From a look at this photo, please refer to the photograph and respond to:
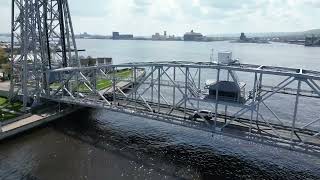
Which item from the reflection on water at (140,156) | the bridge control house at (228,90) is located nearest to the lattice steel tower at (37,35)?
the reflection on water at (140,156)

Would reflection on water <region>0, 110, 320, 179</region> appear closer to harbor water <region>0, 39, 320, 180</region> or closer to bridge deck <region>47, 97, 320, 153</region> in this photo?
harbor water <region>0, 39, 320, 180</region>

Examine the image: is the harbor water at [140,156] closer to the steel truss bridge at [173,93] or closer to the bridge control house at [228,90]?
the steel truss bridge at [173,93]

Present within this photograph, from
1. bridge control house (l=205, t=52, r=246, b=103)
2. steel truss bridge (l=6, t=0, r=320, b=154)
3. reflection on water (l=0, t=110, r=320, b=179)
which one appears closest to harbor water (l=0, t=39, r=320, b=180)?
reflection on water (l=0, t=110, r=320, b=179)

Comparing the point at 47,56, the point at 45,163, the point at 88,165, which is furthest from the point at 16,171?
the point at 47,56

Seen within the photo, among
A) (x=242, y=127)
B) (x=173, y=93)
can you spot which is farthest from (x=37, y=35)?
(x=242, y=127)

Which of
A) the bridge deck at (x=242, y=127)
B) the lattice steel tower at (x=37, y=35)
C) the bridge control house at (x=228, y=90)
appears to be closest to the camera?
the bridge deck at (x=242, y=127)

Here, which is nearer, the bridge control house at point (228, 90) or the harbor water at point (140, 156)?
the harbor water at point (140, 156)
